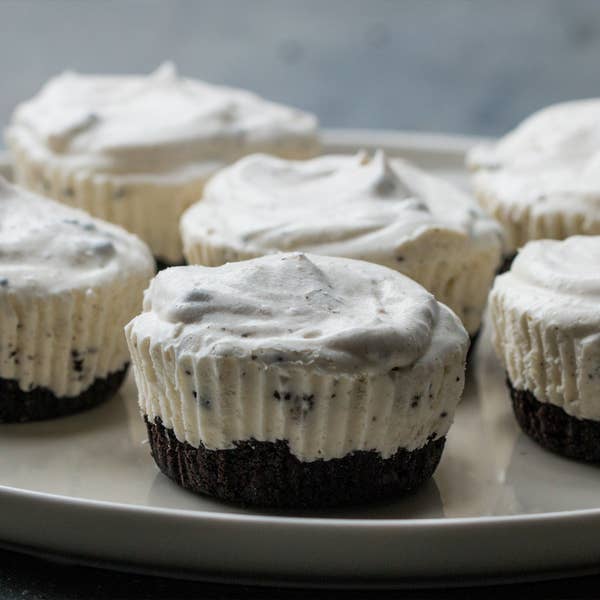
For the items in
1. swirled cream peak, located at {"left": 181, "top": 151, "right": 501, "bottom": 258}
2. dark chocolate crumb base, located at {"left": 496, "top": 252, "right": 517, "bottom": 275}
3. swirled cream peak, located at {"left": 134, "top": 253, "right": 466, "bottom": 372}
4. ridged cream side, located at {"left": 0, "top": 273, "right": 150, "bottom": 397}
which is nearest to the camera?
swirled cream peak, located at {"left": 134, "top": 253, "right": 466, "bottom": 372}

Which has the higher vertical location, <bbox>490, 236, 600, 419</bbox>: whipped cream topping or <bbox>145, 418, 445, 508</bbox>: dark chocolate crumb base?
<bbox>490, 236, 600, 419</bbox>: whipped cream topping

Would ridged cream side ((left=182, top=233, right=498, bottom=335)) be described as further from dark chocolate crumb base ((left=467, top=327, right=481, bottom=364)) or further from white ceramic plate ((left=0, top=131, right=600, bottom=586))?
white ceramic plate ((left=0, top=131, right=600, bottom=586))

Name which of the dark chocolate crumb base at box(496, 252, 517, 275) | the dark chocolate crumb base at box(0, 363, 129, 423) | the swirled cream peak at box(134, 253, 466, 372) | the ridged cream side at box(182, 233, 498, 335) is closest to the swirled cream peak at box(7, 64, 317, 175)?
the ridged cream side at box(182, 233, 498, 335)

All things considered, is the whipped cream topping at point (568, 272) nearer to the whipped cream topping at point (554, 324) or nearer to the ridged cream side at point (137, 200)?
the whipped cream topping at point (554, 324)

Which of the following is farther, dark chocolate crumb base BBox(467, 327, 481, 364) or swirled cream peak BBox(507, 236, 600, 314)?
dark chocolate crumb base BBox(467, 327, 481, 364)

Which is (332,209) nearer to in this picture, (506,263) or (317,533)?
(506,263)

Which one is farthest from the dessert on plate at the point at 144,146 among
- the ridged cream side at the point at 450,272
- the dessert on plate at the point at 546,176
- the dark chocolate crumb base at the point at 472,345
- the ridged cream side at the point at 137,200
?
the dark chocolate crumb base at the point at 472,345
